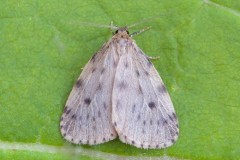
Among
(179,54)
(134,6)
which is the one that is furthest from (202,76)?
(134,6)

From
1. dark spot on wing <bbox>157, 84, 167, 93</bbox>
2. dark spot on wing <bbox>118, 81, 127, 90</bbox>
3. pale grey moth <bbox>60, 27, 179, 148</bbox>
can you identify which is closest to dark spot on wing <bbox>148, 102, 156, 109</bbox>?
pale grey moth <bbox>60, 27, 179, 148</bbox>

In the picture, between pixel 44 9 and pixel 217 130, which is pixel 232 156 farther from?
pixel 44 9

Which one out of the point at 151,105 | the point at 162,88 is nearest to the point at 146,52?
the point at 162,88

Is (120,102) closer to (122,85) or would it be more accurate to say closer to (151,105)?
(122,85)

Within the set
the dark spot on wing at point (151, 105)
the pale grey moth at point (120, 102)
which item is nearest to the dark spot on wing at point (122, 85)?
the pale grey moth at point (120, 102)

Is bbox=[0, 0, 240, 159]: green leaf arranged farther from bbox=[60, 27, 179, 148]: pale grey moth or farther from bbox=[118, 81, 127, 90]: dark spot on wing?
bbox=[118, 81, 127, 90]: dark spot on wing

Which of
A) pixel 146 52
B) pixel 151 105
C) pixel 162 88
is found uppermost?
pixel 146 52
